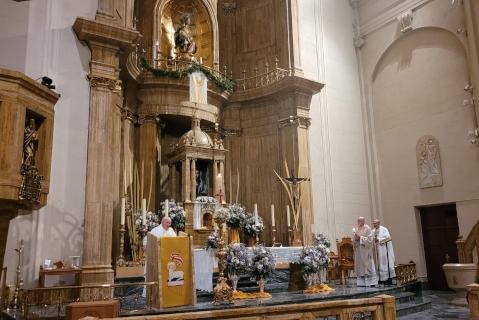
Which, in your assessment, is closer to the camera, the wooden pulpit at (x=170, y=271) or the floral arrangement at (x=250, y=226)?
the wooden pulpit at (x=170, y=271)

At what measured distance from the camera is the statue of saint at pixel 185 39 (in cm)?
1313

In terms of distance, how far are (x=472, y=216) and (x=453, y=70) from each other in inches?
158

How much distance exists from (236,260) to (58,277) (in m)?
3.18

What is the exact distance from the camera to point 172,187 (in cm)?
1210

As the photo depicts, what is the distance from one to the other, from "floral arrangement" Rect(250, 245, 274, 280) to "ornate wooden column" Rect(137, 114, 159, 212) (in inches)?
169

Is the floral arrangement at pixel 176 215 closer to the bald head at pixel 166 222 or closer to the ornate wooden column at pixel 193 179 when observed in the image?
the ornate wooden column at pixel 193 179

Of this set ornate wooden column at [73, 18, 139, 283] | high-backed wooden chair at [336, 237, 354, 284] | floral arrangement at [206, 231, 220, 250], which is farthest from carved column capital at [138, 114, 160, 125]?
high-backed wooden chair at [336, 237, 354, 284]

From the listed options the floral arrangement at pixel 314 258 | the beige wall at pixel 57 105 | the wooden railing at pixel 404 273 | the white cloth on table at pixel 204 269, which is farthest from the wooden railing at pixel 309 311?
the wooden railing at pixel 404 273

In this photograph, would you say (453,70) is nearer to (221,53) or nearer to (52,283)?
(221,53)

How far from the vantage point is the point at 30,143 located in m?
6.41

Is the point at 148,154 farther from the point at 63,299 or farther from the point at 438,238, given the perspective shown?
the point at 438,238

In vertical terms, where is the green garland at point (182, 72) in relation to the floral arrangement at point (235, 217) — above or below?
above

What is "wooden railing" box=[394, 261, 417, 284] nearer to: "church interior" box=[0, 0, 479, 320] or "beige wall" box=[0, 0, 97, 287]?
"church interior" box=[0, 0, 479, 320]

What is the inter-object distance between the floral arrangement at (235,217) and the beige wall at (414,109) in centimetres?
638
